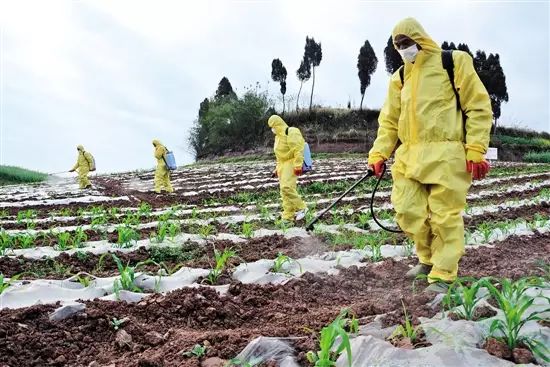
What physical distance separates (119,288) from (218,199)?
7682 millimetres

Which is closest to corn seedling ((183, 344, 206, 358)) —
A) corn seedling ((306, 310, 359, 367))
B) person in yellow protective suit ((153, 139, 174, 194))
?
corn seedling ((306, 310, 359, 367))

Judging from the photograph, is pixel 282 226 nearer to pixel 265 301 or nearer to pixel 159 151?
pixel 265 301

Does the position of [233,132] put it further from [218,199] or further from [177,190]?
[218,199]

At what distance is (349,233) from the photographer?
6094 millimetres

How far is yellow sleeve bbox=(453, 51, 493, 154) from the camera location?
3.32 m

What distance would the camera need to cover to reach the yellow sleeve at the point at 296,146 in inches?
296

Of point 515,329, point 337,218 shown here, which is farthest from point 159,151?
point 515,329

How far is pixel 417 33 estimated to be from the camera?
3500 millimetres

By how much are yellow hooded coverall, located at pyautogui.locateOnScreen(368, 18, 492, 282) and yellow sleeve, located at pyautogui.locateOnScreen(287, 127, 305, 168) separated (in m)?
3.88

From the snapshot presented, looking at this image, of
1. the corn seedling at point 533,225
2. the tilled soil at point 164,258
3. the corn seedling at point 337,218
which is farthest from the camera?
the corn seedling at point 337,218

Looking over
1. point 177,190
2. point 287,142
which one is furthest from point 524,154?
point 287,142

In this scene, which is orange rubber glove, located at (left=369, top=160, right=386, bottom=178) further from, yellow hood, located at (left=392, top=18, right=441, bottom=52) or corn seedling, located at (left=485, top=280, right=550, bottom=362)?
corn seedling, located at (left=485, top=280, right=550, bottom=362)

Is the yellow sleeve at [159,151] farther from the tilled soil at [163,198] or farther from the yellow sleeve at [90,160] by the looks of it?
the yellow sleeve at [90,160]

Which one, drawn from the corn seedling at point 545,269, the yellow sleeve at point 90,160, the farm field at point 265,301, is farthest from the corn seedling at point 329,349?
the yellow sleeve at point 90,160
